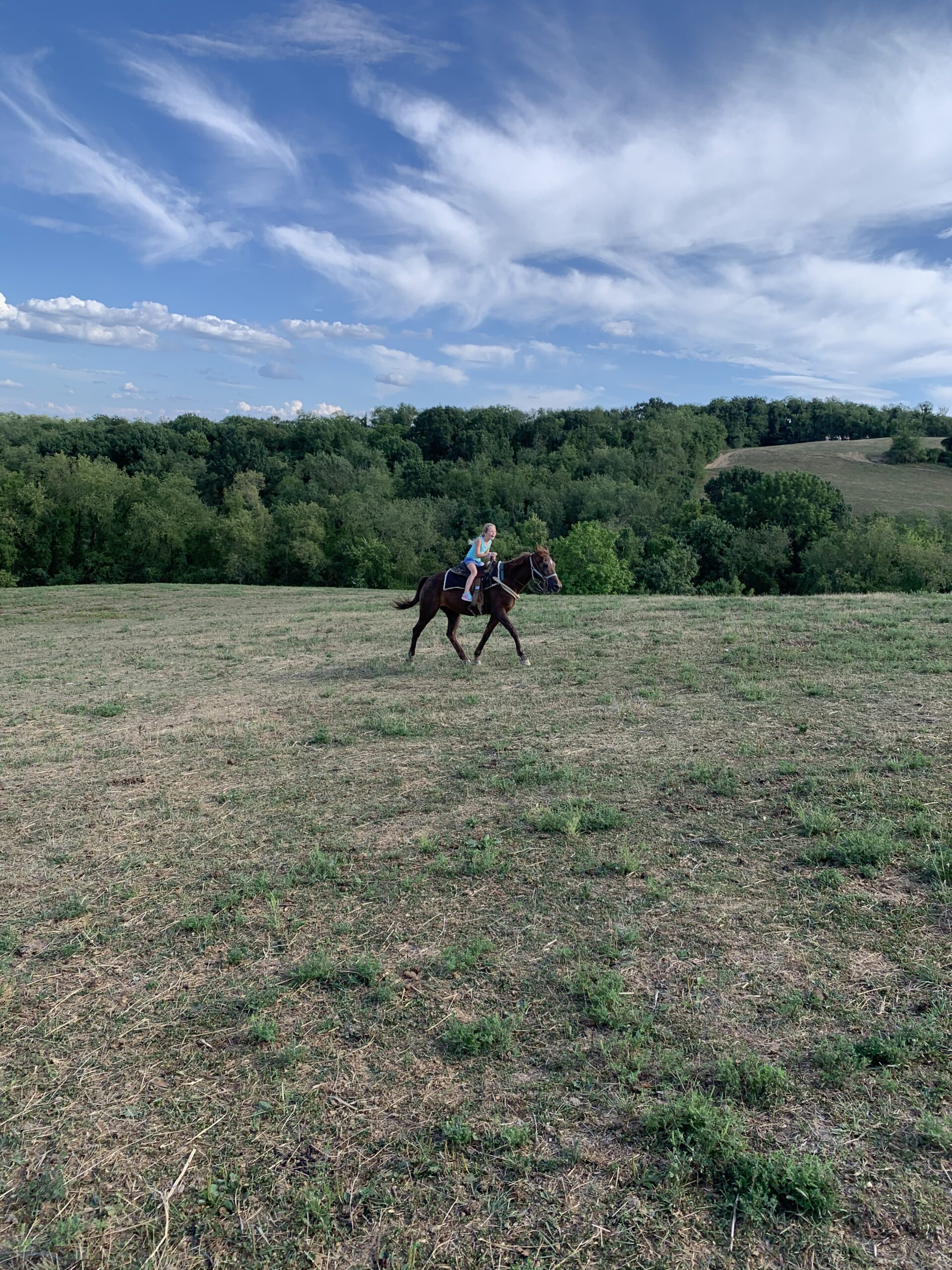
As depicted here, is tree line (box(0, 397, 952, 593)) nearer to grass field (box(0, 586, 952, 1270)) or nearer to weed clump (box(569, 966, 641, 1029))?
A: grass field (box(0, 586, 952, 1270))

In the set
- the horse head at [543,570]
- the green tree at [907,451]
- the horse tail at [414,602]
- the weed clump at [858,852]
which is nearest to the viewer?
the weed clump at [858,852]

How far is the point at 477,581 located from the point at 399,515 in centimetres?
4604

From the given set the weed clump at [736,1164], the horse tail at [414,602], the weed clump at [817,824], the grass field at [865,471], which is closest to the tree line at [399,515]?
the grass field at [865,471]

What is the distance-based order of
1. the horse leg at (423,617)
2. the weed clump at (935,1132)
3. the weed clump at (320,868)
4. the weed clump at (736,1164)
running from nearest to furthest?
the weed clump at (736,1164)
the weed clump at (935,1132)
the weed clump at (320,868)
the horse leg at (423,617)

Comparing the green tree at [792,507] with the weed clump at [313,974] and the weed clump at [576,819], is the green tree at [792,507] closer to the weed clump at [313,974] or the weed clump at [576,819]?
the weed clump at [576,819]

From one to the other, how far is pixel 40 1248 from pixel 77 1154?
1.39ft

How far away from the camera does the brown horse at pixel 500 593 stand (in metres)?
12.0

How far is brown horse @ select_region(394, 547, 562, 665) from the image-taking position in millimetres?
12018

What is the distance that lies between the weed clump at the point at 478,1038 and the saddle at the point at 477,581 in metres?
8.78

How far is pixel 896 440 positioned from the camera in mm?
80062

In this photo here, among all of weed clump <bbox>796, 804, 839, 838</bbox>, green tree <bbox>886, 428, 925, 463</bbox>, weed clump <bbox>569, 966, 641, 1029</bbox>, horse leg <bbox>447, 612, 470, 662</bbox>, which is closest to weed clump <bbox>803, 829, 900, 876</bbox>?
weed clump <bbox>796, 804, 839, 838</bbox>

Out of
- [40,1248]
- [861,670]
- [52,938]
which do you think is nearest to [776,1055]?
[40,1248]

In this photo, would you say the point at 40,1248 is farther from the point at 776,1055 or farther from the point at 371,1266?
the point at 776,1055

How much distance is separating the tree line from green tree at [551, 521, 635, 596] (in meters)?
0.12
